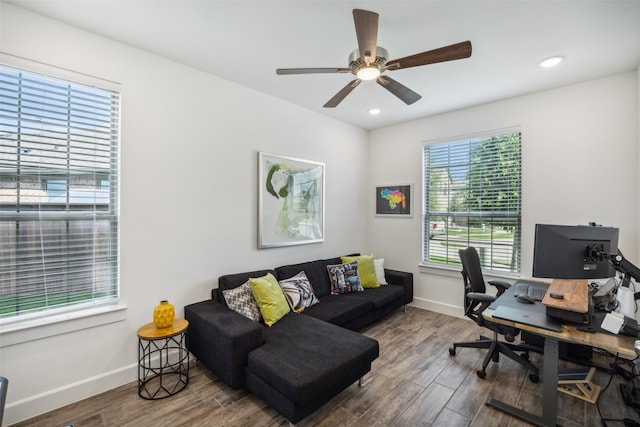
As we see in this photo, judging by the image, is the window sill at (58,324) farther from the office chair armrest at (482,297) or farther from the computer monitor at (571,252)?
the computer monitor at (571,252)

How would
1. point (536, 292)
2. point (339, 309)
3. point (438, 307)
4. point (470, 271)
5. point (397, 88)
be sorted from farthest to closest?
point (438, 307)
point (339, 309)
point (470, 271)
point (536, 292)
point (397, 88)

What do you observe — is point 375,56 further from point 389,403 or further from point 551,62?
point 389,403

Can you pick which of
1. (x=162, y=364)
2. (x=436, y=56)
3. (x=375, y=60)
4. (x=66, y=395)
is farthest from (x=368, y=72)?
(x=66, y=395)

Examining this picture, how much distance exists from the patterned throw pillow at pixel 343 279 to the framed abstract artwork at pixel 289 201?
51 centimetres

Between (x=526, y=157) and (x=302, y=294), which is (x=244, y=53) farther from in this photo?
(x=526, y=157)

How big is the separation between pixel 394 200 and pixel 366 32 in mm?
3045

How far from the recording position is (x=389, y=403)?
209 centimetres

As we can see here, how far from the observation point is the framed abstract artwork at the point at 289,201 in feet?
10.6

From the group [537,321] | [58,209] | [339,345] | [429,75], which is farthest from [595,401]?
[58,209]

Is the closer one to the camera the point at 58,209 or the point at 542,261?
the point at 542,261

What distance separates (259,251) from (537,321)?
2.56 meters

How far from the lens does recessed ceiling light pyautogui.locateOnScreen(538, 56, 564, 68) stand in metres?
2.47

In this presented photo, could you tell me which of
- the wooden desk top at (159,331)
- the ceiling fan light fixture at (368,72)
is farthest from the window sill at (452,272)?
the wooden desk top at (159,331)

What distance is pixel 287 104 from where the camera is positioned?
139 inches
